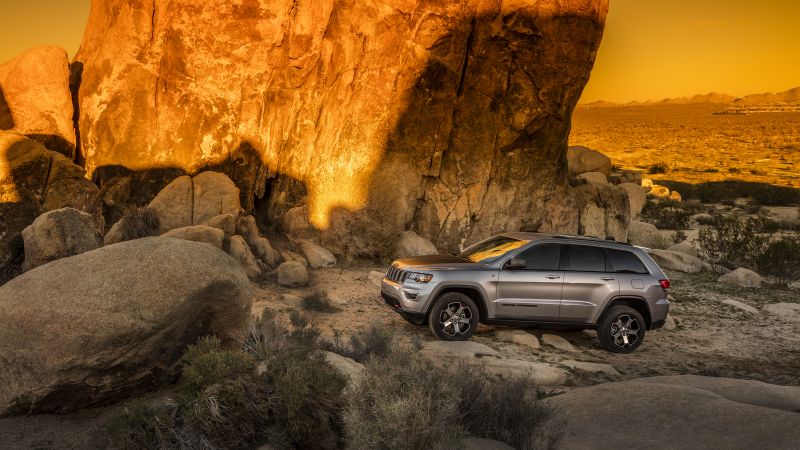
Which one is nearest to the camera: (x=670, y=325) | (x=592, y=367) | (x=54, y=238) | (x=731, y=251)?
(x=592, y=367)

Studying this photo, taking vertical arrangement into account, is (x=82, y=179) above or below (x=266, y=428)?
above

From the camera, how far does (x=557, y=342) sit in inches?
432

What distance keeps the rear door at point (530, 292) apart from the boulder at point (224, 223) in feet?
20.4

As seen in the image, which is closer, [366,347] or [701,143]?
[366,347]

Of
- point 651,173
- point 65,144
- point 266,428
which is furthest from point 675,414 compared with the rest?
point 651,173

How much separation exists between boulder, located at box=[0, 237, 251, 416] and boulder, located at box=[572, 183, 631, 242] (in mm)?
13967

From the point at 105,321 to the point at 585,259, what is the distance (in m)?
7.24

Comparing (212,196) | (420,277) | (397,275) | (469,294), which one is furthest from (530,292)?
(212,196)

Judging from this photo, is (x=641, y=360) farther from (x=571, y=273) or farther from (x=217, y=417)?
(x=217, y=417)

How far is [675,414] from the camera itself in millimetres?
5969

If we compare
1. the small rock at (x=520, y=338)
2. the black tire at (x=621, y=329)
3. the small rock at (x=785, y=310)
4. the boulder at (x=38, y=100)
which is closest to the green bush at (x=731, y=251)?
the small rock at (x=785, y=310)

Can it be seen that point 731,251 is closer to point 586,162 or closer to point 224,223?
point 586,162

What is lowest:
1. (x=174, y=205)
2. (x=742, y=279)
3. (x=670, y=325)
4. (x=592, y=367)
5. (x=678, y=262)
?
(x=592, y=367)

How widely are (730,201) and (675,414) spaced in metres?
34.7
